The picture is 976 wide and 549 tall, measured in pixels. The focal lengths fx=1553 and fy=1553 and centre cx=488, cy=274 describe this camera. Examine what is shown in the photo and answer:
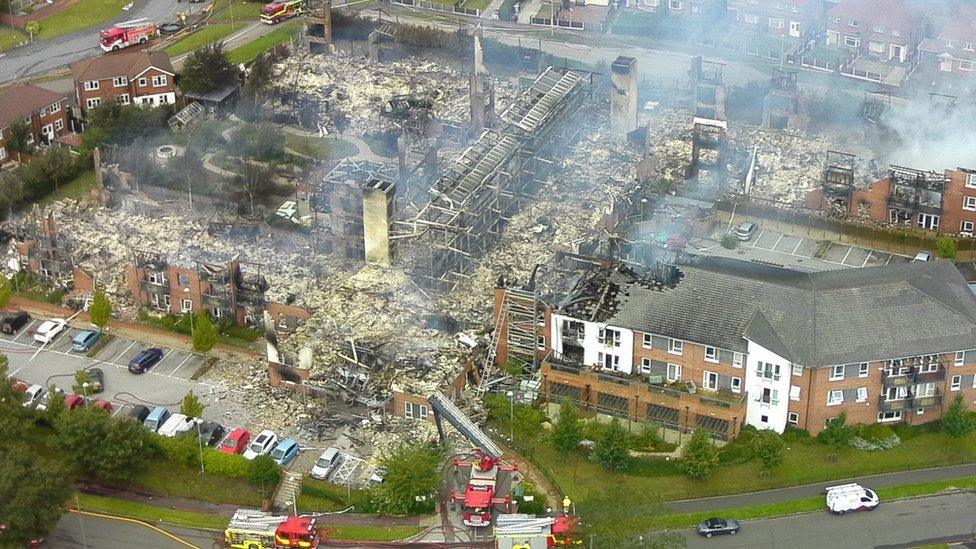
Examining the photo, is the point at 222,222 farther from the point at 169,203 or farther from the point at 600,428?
the point at 600,428

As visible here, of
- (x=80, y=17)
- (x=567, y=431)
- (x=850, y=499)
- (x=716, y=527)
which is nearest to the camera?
(x=716, y=527)

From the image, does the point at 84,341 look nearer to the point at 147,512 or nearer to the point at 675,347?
the point at 147,512

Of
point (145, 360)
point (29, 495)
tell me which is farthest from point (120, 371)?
point (29, 495)

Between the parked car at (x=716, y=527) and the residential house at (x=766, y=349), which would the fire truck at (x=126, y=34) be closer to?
the residential house at (x=766, y=349)

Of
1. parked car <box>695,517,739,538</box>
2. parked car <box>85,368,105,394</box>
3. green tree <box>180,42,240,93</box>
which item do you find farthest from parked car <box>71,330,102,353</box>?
parked car <box>695,517,739,538</box>

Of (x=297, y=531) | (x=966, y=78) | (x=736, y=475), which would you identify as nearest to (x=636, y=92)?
(x=966, y=78)

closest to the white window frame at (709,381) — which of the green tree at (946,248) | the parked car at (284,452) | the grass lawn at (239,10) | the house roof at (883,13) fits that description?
the parked car at (284,452)
